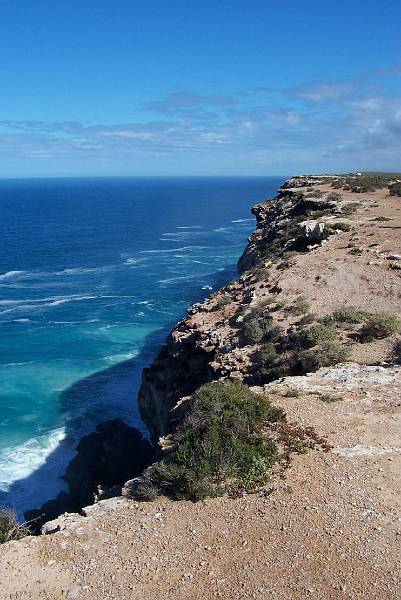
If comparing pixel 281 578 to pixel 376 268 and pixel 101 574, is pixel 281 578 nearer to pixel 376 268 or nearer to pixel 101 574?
pixel 101 574

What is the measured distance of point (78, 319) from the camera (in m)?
50.9

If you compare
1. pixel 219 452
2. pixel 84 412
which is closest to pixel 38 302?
pixel 84 412

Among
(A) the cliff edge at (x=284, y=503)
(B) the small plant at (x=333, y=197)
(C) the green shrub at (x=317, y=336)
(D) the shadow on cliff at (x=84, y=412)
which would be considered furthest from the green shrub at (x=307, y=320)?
(B) the small plant at (x=333, y=197)

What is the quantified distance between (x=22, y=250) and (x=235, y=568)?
264ft

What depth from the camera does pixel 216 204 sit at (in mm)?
170250

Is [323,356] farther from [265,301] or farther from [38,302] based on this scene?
[38,302]

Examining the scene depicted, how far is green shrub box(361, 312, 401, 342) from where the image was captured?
2003 centimetres

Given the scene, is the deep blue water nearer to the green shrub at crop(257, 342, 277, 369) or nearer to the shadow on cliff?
the shadow on cliff

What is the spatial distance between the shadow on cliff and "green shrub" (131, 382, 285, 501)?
13.4 meters

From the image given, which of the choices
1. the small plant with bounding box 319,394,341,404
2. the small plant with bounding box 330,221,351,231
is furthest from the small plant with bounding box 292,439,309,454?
the small plant with bounding box 330,221,351,231

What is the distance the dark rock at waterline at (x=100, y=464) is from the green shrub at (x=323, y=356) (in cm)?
950

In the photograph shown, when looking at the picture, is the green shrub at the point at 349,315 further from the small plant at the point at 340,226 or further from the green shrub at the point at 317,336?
the small plant at the point at 340,226

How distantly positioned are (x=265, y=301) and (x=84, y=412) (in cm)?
1567

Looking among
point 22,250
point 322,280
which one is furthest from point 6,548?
point 22,250
